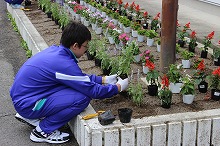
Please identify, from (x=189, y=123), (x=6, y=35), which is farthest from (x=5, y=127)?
(x=6, y=35)

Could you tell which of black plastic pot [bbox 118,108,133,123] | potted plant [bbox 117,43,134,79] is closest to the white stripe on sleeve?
black plastic pot [bbox 118,108,133,123]

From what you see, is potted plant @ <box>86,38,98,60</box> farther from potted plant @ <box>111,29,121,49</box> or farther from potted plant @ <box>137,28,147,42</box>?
potted plant @ <box>137,28,147,42</box>

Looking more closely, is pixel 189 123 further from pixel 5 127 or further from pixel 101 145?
pixel 5 127

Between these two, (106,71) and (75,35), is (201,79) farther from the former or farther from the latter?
(75,35)

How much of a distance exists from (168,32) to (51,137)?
214 cm

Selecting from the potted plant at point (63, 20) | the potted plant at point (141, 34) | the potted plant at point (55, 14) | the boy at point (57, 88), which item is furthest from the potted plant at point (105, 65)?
the potted plant at point (55, 14)

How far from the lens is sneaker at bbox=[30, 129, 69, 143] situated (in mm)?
4617

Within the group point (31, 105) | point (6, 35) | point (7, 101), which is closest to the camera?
point (31, 105)

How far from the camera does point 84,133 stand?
423cm

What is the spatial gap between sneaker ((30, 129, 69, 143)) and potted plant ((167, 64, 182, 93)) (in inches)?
51.5

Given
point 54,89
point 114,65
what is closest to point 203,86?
point 114,65

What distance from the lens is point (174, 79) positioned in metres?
5.03

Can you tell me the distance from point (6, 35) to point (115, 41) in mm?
3610

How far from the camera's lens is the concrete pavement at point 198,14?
31.4 ft
